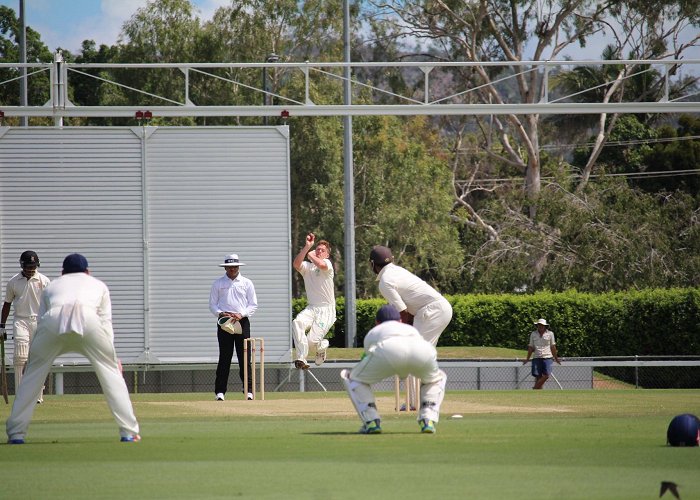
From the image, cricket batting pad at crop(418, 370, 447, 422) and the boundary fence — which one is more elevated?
cricket batting pad at crop(418, 370, 447, 422)

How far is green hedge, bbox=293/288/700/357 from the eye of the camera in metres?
38.8

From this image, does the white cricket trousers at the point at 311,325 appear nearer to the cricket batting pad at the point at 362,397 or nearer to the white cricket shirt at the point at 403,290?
the white cricket shirt at the point at 403,290

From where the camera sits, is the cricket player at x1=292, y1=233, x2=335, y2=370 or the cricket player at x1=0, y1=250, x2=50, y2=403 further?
the cricket player at x1=292, y1=233, x2=335, y2=370

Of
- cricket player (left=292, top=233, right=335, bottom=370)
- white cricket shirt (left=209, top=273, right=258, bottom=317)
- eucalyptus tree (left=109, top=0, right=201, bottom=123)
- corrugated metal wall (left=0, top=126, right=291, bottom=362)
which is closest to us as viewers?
white cricket shirt (left=209, top=273, right=258, bottom=317)

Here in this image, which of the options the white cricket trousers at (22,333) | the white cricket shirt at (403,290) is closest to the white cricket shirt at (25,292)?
the white cricket trousers at (22,333)

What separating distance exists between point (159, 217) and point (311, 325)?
5.15 meters

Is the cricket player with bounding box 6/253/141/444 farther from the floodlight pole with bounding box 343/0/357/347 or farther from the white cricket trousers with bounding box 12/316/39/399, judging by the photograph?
the floodlight pole with bounding box 343/0/357/347

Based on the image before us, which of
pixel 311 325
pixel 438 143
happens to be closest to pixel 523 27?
pixel 438 143

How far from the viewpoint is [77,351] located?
36.9 ft

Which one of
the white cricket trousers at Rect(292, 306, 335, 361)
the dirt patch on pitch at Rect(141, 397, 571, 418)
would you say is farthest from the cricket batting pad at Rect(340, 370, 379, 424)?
the white cricket trousers at Rect(292, 306, 335, 361)

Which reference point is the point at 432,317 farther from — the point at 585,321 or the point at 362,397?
the point at 585,321

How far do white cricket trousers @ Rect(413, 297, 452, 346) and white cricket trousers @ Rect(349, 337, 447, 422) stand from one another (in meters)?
2.70

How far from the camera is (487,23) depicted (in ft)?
174

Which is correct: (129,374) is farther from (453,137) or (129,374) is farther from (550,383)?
(453,137)
